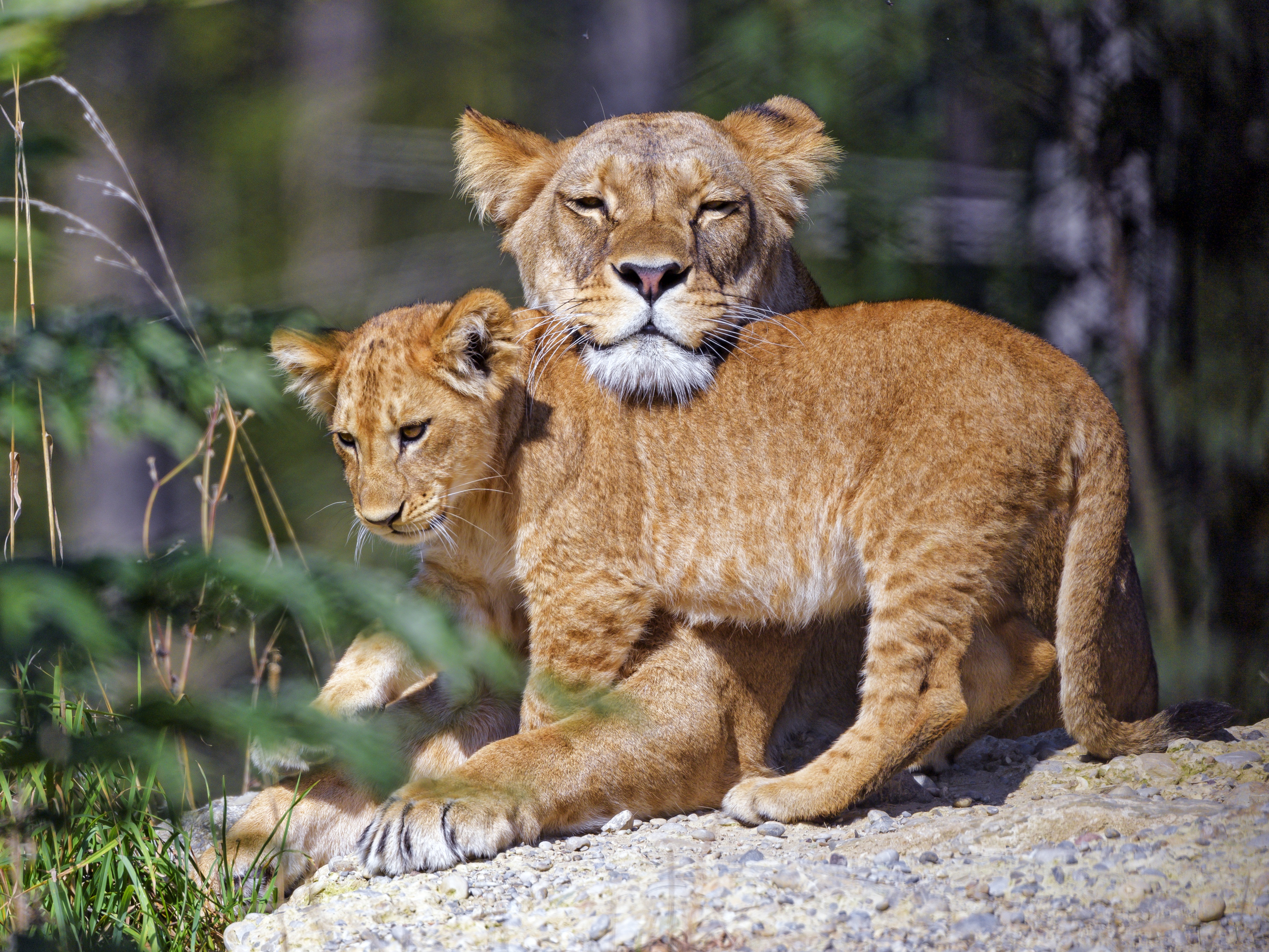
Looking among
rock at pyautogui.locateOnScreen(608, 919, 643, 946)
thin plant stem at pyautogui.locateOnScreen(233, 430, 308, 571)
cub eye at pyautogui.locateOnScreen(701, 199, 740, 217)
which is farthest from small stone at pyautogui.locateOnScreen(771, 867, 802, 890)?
cub eye at pyautogui.locateOnScreen(701, 199, 740, 217)

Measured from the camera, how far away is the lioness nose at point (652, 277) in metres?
3.76

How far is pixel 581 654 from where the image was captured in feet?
11.3

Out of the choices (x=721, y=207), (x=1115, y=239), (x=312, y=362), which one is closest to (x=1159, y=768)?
(x=721, y=207)

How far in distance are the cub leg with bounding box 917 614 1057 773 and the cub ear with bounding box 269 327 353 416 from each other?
2093 millimetres

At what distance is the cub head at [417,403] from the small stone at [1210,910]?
2090 mm

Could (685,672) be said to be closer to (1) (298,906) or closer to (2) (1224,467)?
(1) (298,906)

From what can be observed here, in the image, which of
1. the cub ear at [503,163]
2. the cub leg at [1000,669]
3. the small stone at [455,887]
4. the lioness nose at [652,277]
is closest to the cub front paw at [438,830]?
the small stone at [455,887]

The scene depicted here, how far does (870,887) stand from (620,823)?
906 millimetres

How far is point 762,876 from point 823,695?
→ 4.52 feet

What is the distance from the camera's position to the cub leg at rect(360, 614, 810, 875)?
312cm

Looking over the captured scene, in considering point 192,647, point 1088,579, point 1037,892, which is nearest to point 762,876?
point 1037,892

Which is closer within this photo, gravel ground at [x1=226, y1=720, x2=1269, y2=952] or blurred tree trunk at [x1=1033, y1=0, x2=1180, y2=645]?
gravel ground at [x1=226, y1=720, x2=1269, y2=952]

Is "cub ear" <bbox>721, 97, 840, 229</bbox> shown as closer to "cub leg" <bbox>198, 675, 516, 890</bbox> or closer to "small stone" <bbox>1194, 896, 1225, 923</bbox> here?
"cub leg" <bbox>198, 675, 516, 890</bbox>

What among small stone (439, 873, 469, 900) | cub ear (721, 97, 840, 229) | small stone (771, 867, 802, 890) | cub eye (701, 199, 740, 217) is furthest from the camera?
cub ear (721, 97, 840, 229)
